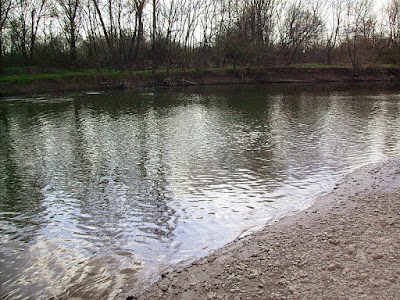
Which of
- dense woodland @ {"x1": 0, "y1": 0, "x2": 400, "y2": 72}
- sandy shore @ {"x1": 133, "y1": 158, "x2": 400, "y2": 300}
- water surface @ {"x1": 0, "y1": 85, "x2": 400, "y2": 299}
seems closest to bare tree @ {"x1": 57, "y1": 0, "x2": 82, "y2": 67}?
dense woodland @ {"x1": 0, "y1": 0, "x2": 400, "y2": 72}

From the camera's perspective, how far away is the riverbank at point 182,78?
43.8m

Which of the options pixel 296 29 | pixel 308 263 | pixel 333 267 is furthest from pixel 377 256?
pixel 296 29

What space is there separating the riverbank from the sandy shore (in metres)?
41.2

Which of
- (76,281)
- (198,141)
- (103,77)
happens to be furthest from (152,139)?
(103,77)

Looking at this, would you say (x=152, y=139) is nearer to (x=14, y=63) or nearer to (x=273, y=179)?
(x=273, y=179)

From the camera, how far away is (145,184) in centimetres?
1103

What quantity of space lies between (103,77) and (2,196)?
4166 cm

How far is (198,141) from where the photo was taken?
55.5 feet

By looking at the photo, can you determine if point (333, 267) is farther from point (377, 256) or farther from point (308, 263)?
point (377, 256)

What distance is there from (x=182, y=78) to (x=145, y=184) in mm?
44315

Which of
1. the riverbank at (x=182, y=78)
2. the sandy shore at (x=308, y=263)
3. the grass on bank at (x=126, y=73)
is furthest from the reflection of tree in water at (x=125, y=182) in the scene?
the grass on bank at (x=126, y=73)

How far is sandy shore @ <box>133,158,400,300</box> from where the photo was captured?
5016 millimetres

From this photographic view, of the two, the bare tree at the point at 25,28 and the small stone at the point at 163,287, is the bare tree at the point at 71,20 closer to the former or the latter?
the bare tree at the point at 25,28

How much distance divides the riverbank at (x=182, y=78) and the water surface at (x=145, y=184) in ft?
76.2
